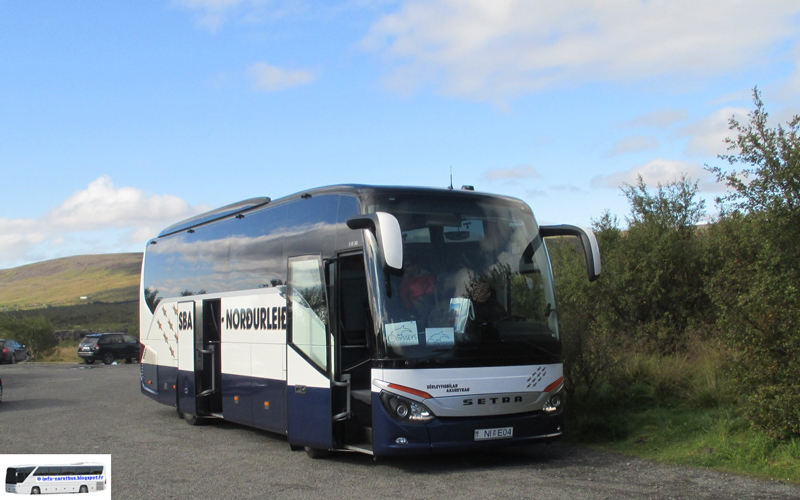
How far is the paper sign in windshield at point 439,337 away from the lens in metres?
8.62

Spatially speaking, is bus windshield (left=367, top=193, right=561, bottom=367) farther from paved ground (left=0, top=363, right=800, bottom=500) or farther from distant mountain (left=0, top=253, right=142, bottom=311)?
distant mountain (left=0, top=253, right=142, bottom=311)

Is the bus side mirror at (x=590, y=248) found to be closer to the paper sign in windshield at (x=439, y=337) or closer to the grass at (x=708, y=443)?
the paper sign in windshield at (x=439, y=337)

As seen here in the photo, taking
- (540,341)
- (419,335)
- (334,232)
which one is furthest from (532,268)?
(334,232)

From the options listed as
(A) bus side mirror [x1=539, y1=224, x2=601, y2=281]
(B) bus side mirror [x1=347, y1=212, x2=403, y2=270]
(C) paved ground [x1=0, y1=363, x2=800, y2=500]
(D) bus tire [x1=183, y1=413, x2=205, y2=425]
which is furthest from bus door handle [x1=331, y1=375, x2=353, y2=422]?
(D) bus tire [x1=183, y1=413, x2=205, y2=425]

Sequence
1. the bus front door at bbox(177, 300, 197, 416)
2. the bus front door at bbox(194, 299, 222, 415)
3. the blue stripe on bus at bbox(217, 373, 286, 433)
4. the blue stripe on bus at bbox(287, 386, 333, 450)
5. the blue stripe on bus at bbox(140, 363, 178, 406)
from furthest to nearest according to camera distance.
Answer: the blue stripe on bus at bbox(140, 363, 178, 406) < the bus front door at bbox(177, 300, 197, 416) < the bus front door at bbox(194, 299, 222, 415) < the blue stripe on bus at bbox(217, 373, 286, 433) < the blue stripe on bus at bbox(287, 386, 333, 450)

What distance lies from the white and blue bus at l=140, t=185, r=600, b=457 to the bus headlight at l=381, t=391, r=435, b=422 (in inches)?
0.4

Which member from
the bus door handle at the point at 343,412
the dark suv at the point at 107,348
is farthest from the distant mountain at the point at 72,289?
the bus door handle at the point at 343,412

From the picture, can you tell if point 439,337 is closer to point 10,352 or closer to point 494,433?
point 494,433

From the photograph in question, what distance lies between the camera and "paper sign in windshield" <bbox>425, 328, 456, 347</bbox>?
8625mm

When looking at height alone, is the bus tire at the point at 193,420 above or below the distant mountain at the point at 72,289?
below

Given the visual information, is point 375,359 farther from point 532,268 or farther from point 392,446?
point 532,268

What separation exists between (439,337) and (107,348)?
127 ft

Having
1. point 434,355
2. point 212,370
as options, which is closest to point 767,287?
point 434,355

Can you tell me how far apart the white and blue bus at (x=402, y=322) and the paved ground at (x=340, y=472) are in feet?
1.31
